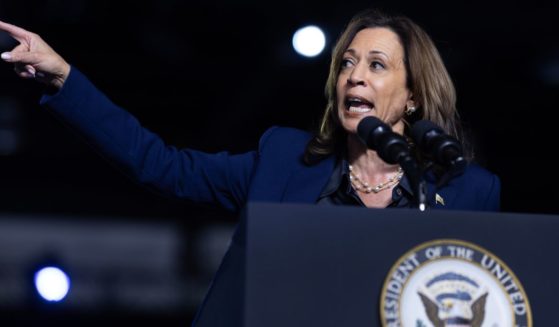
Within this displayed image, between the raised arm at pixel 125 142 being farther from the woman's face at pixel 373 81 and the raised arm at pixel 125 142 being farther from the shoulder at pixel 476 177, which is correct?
the shoulder at pixel 476 177

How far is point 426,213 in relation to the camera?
124 cm

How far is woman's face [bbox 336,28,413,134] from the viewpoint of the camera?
1.93m

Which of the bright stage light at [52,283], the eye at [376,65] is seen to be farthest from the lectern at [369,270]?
the bright stage light at [52,283]

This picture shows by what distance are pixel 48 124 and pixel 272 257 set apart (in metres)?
5.04

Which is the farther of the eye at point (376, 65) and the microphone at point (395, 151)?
the eye at point (376, 65)

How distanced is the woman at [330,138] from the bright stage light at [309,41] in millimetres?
2118

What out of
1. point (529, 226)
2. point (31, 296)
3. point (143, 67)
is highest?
point (143, 67)

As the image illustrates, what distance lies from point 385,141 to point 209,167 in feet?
1.87

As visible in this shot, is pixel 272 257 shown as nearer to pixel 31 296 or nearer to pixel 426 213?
pixel 426 213

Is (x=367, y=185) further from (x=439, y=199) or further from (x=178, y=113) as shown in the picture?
(x=178, y=113)

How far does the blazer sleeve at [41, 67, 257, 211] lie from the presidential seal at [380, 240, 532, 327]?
24.2 inches

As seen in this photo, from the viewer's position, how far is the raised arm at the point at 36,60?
1557 millimetres

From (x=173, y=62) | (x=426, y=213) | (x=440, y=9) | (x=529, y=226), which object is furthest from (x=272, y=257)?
(x=173, y=62)

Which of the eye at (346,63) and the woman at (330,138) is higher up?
the eye at (346,63)
